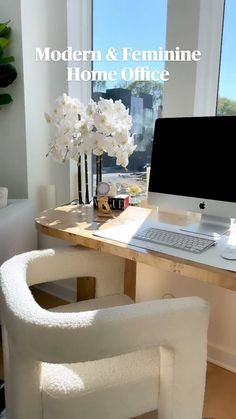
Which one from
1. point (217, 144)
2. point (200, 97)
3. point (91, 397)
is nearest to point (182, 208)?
point (217, 144)

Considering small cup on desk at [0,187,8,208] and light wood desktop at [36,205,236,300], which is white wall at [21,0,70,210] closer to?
small cup on desk at [0,187,8,208]

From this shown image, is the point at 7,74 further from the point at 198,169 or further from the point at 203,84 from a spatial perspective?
the point at 198,169

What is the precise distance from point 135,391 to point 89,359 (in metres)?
0.22

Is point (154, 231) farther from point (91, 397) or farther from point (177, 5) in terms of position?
point (177, 5)

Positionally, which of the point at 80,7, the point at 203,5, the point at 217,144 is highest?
the point at 80,7

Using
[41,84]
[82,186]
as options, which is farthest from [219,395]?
[41,84]

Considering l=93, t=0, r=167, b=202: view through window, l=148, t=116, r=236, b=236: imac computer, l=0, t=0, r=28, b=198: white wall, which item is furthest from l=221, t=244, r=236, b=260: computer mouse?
l=0, t=0, r=28, b=198: white wall

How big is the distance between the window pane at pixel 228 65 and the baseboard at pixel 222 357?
113 centimetres

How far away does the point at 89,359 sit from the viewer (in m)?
0.76

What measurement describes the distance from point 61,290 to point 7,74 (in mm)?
1368

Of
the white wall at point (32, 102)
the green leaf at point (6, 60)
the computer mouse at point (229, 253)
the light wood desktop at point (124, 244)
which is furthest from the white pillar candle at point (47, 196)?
the computer mouse at point (229, 253)

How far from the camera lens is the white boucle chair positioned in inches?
29.6

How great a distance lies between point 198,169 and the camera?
130cm

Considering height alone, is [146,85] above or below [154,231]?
above
